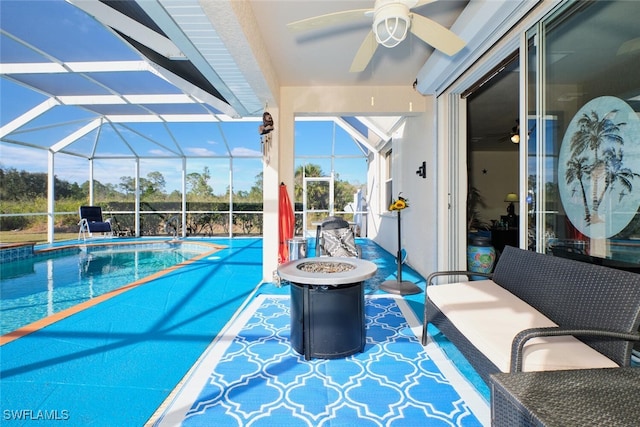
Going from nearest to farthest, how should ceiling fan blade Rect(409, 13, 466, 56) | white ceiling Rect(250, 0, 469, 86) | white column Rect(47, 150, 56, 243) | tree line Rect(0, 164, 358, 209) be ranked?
ceiling fan blade Rect(409, 13, 466, 56)
white ceiling Rect(250, 0, 469, 86)
white column Rect(47, 150, 56, 243)
tree line Rect(0, 164, 358, 209)

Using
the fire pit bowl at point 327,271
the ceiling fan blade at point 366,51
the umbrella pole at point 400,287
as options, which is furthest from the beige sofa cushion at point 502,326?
the ceiling fan blade at point 366,51

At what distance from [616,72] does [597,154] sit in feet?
1.64

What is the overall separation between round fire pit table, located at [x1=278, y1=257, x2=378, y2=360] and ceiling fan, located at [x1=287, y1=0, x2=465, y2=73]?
171cm

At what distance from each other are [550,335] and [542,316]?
0.60 metres

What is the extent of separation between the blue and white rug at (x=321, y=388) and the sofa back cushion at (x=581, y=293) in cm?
71

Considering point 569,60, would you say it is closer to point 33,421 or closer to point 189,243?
point 33,421

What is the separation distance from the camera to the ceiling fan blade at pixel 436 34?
197 cm

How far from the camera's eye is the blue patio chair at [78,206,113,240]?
8922mm

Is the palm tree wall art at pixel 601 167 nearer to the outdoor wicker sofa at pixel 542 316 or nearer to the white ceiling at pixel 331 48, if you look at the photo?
the outdoor wicker sofa at pixel 542 316

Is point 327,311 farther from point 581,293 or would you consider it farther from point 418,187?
point 418,187

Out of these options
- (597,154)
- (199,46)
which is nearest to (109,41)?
(199,46)

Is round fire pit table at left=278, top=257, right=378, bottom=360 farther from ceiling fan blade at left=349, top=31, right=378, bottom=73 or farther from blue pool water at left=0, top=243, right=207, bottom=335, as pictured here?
blue pool water at left=0, top=243, right=207, bottom=335

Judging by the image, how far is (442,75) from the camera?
355 cm

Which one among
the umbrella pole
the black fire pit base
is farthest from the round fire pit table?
the umbrella pole
